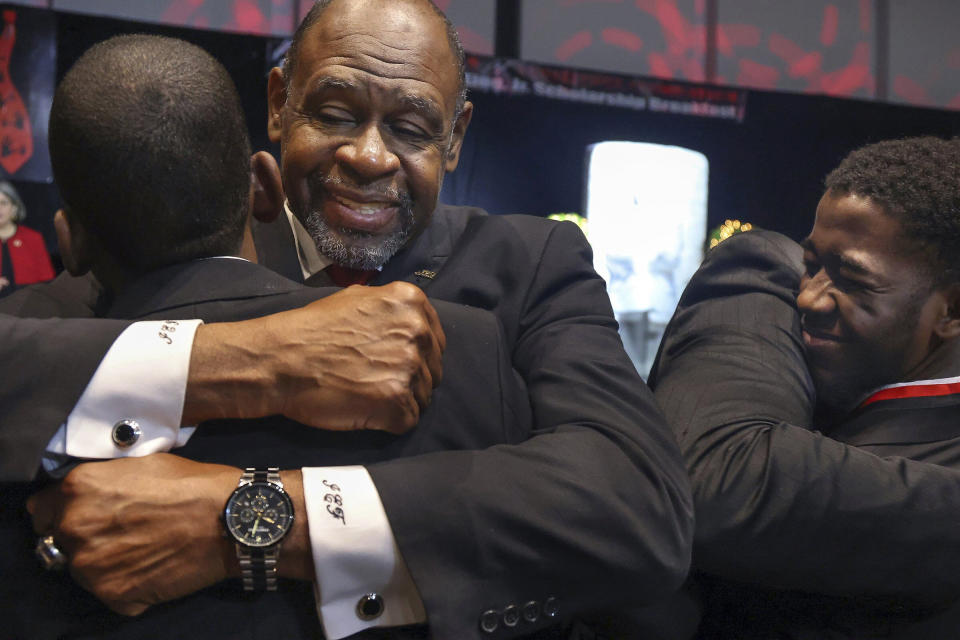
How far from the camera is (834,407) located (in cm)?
164

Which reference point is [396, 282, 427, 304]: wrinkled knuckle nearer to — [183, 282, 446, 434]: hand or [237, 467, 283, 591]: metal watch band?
[183, 282, 446, 434]: hand

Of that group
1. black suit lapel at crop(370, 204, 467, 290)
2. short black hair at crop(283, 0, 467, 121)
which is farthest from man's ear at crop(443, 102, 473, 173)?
black suit lapel at crop(370, 204, 467, 290)

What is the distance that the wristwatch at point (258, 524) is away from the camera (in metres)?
0.99

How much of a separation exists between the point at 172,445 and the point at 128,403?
7 centimetres

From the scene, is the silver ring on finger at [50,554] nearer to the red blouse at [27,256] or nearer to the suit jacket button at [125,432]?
the suit jacket button at [125,432]

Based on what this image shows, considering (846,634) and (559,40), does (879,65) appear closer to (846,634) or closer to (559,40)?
(559,40)

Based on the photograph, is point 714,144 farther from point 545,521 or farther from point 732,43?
point 545,521

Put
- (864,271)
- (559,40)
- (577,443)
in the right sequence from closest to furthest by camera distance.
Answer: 1. (577,443)
2. (864,271)
3. (559,40)

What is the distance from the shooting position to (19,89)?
4.34 meters

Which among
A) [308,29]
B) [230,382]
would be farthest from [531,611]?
[308,29]

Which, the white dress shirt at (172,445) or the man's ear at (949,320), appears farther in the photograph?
the man's ear at (949,320)

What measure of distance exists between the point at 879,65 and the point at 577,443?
231 inches

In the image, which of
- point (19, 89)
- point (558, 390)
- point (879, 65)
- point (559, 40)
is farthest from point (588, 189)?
point (558, 390)

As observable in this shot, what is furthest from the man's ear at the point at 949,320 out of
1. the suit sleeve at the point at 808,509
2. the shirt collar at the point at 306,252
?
the shirt collar at the point at 306,252
